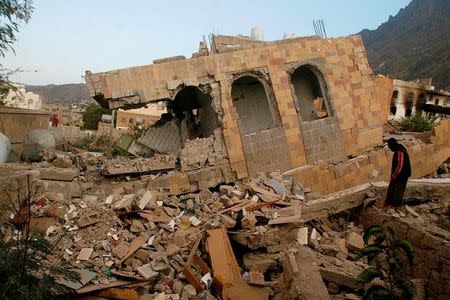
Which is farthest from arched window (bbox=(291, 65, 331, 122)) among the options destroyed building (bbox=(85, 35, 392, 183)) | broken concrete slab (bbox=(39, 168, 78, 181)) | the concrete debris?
broken concrete slab (bbox=(39, 168, 78, 181))

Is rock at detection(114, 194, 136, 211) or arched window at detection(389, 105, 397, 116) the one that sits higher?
arched window at detection(389, 105, 397, 116)

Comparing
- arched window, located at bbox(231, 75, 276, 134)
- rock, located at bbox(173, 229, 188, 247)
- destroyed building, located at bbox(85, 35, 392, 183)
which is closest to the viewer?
rock, located at bbox(173, 229, 188, 247)

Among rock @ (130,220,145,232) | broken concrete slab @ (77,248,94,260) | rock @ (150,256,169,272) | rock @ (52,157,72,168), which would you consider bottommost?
rock @ (150,256,169,272)

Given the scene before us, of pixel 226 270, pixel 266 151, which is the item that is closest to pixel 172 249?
pixel 226 270

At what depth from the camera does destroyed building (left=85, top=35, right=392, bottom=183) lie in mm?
9172

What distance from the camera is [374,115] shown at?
1064 centimetres

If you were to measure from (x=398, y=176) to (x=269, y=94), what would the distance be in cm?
469

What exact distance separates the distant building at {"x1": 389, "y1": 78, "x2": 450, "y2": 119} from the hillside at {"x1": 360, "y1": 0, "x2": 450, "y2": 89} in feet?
57.8

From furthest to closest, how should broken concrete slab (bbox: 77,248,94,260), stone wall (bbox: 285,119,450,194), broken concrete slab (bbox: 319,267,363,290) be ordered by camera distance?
1. stone wall (bbox: 285,119,450,194)
2. broken concrete slab (bbox: 77,248,94,260)
3. broken concrete slab (bbox: 319,267,363,290)

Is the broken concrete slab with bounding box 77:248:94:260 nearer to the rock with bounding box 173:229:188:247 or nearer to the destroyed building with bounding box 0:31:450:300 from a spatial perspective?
→ the destroyed building with bounding box 0:31:450:300

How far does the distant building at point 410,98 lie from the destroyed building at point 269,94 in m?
19.0

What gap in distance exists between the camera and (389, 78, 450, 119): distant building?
27344mm

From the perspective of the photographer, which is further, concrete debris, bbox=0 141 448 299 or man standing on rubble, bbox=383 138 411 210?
man standing on rubble, bbox=383 138 411 210

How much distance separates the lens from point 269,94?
9.88m
